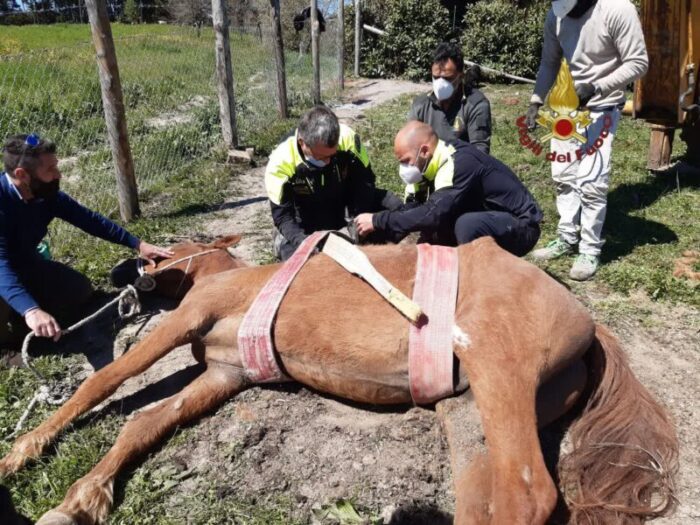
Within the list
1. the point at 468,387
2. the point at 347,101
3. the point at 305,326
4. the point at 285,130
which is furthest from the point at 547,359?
the point at 347,101

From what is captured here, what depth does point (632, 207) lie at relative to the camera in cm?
682

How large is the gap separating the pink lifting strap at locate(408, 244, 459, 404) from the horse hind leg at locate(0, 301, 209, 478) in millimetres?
1213

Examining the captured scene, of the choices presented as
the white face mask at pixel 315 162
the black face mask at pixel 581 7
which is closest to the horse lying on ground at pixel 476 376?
the white face mask at pixel 315 162

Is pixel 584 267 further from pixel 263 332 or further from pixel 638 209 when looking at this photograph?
pixel 263 332

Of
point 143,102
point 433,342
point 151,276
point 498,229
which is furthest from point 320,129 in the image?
point 143,102

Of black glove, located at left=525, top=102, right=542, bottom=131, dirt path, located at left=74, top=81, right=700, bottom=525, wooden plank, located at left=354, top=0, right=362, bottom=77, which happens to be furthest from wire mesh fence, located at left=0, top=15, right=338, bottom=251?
wooden plank, located at left=354, top=0, right=362, bottom=77

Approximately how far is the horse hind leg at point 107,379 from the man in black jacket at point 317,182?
123cm

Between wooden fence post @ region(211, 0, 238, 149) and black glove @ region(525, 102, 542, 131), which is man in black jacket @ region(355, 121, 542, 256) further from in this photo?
wooden fence post @ region(211, 0, 238, 149)

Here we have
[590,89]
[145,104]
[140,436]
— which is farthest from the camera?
[145,104]

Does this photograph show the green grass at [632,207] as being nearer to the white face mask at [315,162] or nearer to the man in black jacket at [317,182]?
the man in black jacket at [317,182]

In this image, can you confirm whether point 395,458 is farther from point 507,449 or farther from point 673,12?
point 673,12

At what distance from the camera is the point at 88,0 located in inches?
228

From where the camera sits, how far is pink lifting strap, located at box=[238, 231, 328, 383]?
3162 mm

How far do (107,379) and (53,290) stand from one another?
1.45 metres
